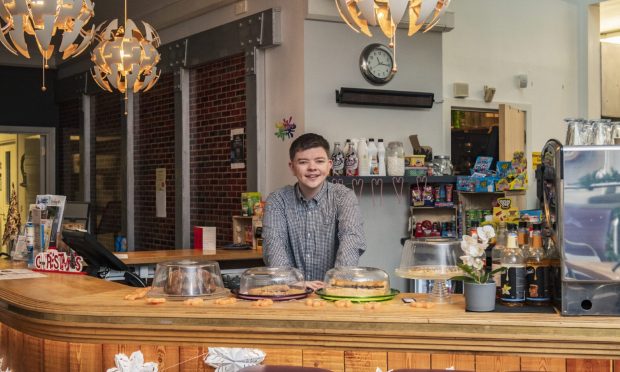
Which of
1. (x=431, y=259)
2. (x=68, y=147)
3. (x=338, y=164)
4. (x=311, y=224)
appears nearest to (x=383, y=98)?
(x=338, y=164)

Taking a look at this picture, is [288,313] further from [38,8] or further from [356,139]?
[356,139]

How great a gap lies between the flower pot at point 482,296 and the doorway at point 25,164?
1016cm

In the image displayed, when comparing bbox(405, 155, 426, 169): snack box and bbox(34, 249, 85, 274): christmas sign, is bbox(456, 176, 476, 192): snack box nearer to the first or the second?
bbox(405, 155, 426, 169): snack box

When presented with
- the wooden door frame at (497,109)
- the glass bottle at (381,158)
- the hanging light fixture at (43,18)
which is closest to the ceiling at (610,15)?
the wooden door frame at (497,109)

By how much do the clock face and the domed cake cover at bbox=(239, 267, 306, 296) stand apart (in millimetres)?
3945

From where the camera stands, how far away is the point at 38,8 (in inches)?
165

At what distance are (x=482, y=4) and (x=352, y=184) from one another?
3.50 metres

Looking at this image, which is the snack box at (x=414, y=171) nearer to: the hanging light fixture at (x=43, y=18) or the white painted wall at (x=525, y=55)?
the white painted wall at (x=525, y=55)

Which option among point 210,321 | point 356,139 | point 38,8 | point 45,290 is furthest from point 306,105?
point 210,321

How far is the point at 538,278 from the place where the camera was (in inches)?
119

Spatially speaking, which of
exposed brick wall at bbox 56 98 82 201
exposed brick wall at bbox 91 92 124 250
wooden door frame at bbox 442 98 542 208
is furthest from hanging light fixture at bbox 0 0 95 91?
exposed brick wall at bbox 56 98 82 201

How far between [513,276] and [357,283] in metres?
0.60

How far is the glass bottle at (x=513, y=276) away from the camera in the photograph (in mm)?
3027

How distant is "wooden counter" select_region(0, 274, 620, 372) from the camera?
9.11 feet
